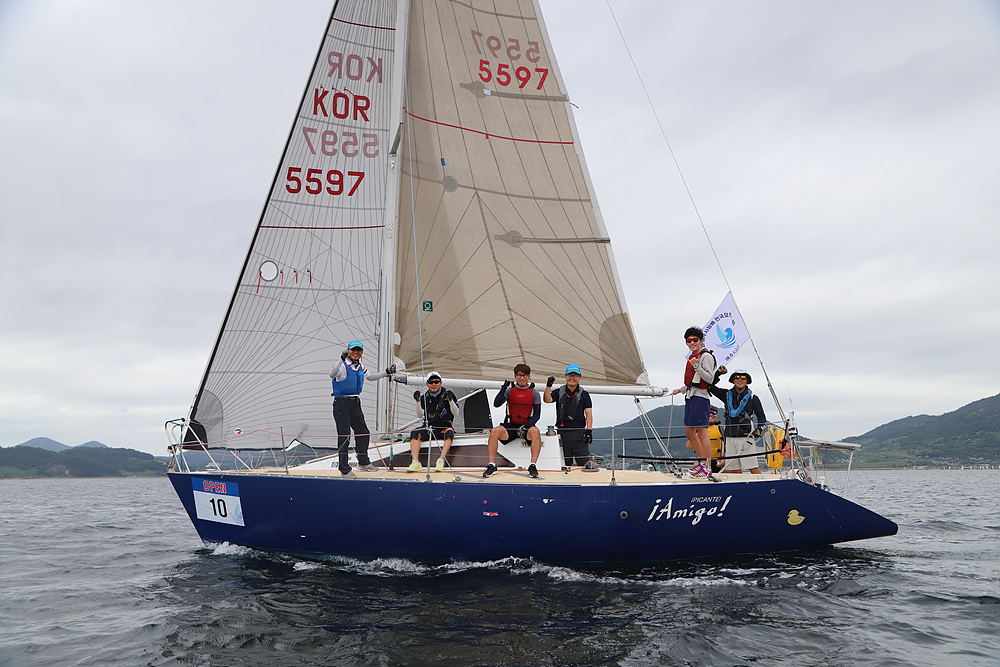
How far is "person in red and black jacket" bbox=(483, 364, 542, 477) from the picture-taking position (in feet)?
24.2

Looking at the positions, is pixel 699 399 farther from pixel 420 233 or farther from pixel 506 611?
pixel 420 233

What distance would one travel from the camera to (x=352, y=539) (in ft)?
22.9

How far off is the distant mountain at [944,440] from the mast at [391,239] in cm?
9265

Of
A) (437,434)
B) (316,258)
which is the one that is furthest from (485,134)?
(437,434)

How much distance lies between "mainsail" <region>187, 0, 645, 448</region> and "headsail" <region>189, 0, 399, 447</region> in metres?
0.02

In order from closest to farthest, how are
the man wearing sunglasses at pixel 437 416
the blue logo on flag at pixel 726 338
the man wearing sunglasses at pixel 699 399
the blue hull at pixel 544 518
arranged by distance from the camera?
the blue hull at pixel 544 518 < the man wearing sunglasses at pixel 699 399 < the man wearing sunglasses at pixel 437 416 < the blue logo on flag at pixel 726 338

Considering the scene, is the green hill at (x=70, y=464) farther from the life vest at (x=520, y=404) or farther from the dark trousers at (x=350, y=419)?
the life vest at (x=520, y=404)

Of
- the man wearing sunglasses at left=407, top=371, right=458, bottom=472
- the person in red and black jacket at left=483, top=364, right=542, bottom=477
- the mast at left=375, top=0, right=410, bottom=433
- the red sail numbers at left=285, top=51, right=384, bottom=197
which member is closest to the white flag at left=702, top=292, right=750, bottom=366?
the person in red and black jacket at left=483, top=364, right=542, bottom=477

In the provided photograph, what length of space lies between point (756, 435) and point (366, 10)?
343 inches

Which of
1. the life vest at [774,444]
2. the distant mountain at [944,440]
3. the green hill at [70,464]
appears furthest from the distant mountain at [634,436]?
the green hill at [70,464]

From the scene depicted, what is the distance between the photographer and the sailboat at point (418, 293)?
7.23 metres

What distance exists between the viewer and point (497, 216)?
32.9 feet

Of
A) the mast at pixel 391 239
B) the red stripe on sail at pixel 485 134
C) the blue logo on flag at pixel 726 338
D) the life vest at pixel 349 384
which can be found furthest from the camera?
the red stripe on sail at pixel 485 134

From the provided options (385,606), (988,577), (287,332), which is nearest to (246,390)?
(287,332)
